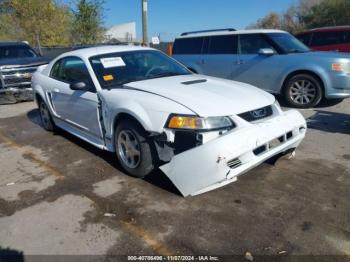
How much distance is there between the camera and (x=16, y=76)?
9.62 m

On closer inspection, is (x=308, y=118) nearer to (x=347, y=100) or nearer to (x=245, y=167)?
(x=347, y=100)

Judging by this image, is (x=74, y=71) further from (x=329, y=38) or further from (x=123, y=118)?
(x=329, y=38)

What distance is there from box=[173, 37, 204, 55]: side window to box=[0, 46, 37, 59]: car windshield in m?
4.79

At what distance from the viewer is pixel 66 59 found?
5551 mm

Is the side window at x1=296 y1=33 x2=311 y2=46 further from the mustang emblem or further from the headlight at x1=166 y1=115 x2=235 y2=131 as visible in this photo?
the headlight at x1=166 y1=115 x2=235 y2=131

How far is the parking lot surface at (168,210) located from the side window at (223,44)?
402cm

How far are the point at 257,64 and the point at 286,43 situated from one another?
2.74ft

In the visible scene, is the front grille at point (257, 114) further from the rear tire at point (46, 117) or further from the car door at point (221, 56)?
the car door at point (221, 56)

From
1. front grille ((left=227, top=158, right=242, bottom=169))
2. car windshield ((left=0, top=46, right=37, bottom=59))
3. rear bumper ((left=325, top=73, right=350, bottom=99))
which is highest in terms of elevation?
car windshield ((left=0, top=46, right=37, bottom=59))

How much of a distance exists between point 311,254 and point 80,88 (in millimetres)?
3307

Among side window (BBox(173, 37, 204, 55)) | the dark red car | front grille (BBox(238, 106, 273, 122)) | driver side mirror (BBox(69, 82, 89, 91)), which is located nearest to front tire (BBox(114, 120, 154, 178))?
driver side mirror (BBox(69, 82, 89, 91))

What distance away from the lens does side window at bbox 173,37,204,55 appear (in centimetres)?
900

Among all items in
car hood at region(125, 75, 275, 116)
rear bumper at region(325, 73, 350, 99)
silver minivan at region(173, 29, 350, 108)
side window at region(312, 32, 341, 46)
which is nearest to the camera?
car hood at region(125, 75, 275, 116)

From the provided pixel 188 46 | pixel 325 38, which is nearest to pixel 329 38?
pixel 325 38
